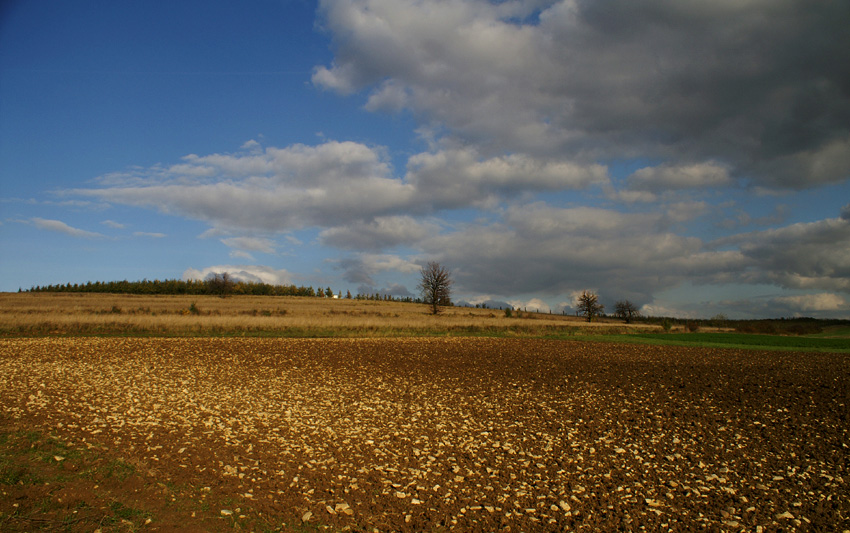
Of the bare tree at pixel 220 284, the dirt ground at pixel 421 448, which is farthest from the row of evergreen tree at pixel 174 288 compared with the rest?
the dirt ground at pixel 421 448

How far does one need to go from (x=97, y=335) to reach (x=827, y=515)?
1572 inches

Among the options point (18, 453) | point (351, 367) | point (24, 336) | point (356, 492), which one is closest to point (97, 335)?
point (24, 336)

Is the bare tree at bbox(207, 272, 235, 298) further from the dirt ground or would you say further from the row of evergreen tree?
the dirt ground

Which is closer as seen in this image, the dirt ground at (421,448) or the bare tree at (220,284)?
the dirt ground at (421,448)

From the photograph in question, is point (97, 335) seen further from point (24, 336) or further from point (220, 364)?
point (220, 364)

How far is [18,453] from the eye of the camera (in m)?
9.95

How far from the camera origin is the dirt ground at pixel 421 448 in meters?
7.71

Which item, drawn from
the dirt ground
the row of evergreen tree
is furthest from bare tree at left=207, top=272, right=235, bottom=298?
the dirt ground

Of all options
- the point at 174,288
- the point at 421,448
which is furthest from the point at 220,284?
the point at 421,448

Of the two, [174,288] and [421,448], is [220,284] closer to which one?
[174,288]

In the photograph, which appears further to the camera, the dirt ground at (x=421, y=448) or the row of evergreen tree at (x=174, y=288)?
the row of evergreen tree at (x=174, y=288)

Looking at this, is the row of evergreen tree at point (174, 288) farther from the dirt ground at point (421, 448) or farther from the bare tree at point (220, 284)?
the dirt ground at point (421, 448)

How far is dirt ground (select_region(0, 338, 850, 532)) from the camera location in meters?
7.71

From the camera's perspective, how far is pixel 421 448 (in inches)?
424
